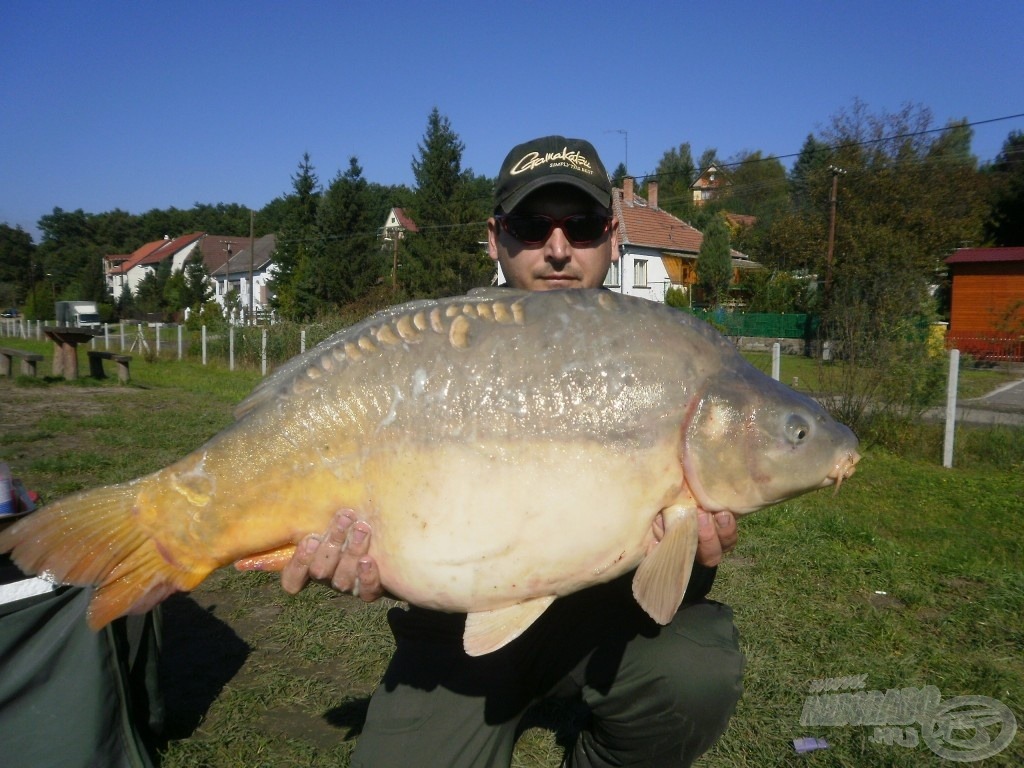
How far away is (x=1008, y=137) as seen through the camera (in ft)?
136

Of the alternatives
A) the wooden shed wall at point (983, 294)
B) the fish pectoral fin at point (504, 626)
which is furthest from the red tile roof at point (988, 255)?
the fish pectoral fin at point (504, 626)

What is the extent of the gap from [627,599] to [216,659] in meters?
2.05

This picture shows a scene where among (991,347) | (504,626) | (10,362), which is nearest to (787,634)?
(504,626)

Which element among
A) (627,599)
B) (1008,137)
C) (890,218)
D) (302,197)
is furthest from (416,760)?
(1008,137)

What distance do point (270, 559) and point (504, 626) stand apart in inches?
21.5

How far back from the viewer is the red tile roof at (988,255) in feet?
66.6

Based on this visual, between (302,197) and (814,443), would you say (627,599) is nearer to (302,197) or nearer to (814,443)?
(814,443)

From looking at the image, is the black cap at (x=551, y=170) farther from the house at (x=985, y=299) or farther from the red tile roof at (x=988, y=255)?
the red tile roof at (x=988, y=255)

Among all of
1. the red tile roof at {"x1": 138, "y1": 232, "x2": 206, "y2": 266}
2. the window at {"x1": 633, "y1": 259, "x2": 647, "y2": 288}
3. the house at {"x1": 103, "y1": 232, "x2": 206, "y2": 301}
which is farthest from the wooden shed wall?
the red tile roof at {"x1": 138, "y1": 232, "x2": 206, "y2": 266}

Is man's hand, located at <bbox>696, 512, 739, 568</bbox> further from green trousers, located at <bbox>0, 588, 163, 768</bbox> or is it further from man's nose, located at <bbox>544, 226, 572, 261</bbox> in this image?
green trousers, located at <bbox>0, 588, 163, 768</bbox>

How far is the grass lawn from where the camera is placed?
2684mm

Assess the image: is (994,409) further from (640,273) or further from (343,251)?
(343,251)

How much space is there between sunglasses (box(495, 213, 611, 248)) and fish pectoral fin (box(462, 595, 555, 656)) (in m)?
1.15

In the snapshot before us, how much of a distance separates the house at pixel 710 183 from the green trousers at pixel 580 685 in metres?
64.3
